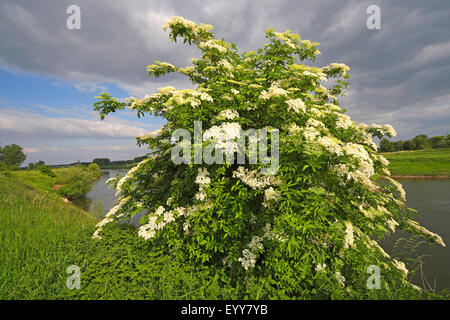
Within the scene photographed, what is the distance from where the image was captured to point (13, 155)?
71.8 m

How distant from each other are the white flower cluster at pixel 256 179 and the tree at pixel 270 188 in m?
0.02

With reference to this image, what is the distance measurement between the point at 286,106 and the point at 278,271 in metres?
3.04

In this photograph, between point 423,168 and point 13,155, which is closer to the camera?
point 423,168

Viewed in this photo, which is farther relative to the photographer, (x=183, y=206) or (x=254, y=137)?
(x=183, y=206)

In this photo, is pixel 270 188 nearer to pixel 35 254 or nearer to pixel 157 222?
pixel 157 222

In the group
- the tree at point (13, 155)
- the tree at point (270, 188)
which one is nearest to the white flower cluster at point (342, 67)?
the tree at point (270, 188)

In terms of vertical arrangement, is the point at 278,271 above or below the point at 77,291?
above

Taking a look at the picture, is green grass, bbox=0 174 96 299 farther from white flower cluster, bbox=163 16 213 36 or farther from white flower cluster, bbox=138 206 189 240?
white flower cluster, bbox=163 16 213 36

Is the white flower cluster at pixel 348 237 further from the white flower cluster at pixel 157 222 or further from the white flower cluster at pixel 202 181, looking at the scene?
the white flower cluster at pixel 157 222

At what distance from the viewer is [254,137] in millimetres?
3592

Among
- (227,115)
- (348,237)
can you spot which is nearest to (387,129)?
(348,237)

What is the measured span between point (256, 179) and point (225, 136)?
955mm
